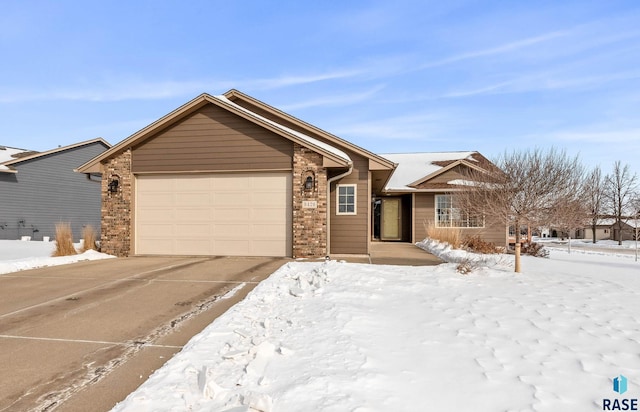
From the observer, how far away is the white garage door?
33.4 feet

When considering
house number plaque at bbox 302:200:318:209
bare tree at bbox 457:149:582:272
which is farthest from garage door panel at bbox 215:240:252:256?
bare tree at bbox 457:149:582:272

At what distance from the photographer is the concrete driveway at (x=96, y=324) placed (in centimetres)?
268

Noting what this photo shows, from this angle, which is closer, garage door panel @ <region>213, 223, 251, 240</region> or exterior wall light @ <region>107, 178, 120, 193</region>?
garage door panel @ <region>213, 223, 251, 240</region>

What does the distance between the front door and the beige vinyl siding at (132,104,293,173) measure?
9234 mm

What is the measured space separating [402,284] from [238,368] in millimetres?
3951

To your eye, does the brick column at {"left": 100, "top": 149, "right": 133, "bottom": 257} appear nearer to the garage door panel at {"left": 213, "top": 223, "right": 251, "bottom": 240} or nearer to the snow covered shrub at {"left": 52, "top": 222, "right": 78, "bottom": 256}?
the snow covered shrub at {"left": 52, "top": 222, "right": 78, "bottom": 256}

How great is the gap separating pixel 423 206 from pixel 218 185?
10385 millimetres

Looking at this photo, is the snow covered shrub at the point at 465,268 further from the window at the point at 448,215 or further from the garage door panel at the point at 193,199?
the window at the point at 448,215

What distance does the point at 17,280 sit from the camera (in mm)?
6762

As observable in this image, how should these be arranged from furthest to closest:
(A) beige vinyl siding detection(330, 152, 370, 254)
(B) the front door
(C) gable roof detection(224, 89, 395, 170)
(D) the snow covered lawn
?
1. (B) the front door
2. (A) beige vinyl siding detection(330, 152, 370, 254)
3. (C) gable roof detection(224, 89, 395, 170)
4. (D) the snow covered lawn

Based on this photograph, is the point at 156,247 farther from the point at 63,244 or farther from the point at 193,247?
the point at 63,244

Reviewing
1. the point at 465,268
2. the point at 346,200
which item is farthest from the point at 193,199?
the point at 465,268

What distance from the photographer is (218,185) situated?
1047cm

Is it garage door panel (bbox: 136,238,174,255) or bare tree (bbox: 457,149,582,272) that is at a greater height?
bare tree (bbox: 457,149,582,272)
